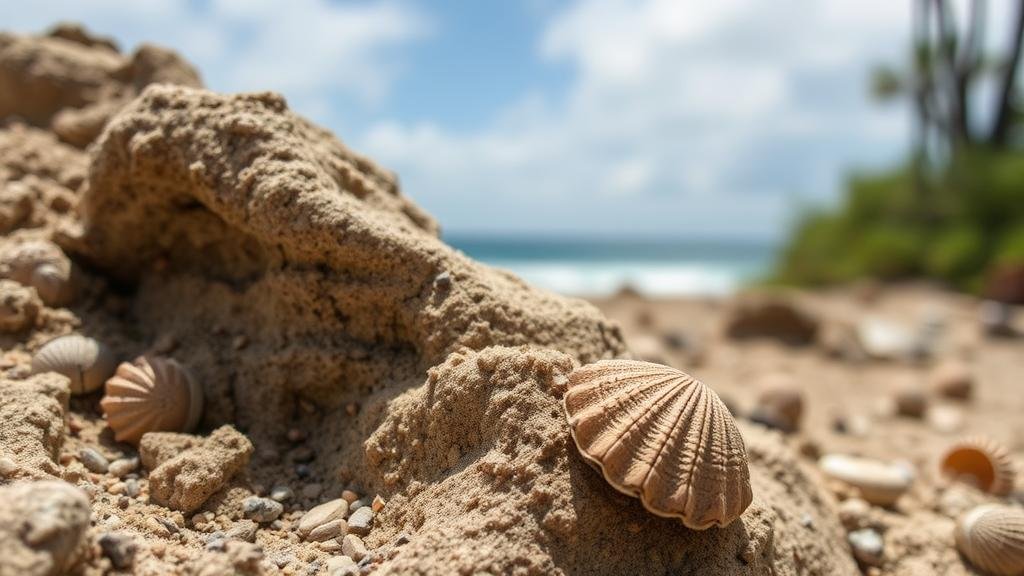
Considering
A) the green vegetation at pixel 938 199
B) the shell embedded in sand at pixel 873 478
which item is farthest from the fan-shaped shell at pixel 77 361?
the green vegetation at pixel 938 199

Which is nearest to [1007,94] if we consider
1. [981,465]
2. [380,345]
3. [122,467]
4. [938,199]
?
[938,199]

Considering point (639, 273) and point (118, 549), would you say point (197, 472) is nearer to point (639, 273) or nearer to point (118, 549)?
point (118, 549)

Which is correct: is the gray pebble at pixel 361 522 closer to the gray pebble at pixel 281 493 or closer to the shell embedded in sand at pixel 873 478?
the gray pebble at pixel 281 493

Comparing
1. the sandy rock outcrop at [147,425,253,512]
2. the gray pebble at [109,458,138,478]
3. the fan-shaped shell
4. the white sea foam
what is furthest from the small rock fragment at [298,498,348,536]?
the white sea foam

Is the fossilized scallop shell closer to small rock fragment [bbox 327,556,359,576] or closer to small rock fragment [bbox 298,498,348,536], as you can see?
small rock fragment [bbox 298,498,348,536]

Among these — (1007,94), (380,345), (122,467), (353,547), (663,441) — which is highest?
(1007,94)

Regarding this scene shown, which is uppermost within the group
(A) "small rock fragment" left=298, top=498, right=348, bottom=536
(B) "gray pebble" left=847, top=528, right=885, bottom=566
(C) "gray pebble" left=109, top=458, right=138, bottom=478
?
(C) "gray pebble" left=109, top=458, right=138, bottom=478
